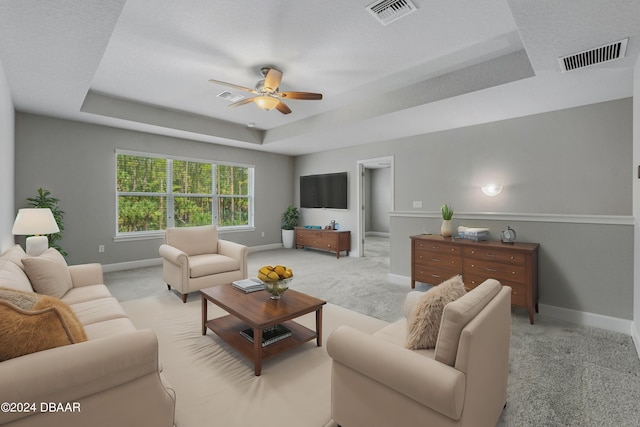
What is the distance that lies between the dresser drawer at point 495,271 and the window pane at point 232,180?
5146 millimetres

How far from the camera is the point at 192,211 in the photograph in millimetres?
6195

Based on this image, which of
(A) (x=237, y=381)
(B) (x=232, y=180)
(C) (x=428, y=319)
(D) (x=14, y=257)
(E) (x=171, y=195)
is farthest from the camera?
(B) (x=232, y=180)

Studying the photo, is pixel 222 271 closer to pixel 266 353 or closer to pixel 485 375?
pixel 266 353

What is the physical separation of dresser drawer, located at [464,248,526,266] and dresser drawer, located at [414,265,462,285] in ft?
0.85

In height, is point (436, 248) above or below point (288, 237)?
above

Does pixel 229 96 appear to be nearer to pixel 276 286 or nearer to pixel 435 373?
pixel 276 286

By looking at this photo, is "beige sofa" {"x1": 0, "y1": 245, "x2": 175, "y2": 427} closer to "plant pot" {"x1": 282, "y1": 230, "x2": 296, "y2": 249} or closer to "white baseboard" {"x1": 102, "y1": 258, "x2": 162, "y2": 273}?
"white baseboard" {"x1": 102, "y1": 258, "x2": 162, "y2": 273}

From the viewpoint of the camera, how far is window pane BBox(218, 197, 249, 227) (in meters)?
6.72

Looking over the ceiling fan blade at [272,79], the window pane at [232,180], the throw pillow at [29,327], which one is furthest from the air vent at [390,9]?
the window pane at [232,180]

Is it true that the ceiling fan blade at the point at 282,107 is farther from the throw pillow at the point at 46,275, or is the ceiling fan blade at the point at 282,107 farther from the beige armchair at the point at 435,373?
the beige armchair at the point at 435,373

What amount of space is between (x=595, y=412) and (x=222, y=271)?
3633 millimetres

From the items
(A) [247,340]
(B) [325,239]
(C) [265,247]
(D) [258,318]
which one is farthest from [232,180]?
(D) [258,318]

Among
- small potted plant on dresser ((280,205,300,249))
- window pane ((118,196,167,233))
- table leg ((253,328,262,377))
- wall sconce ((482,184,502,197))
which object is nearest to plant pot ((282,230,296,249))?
small potted plant on dresser ((280,205,300,249))

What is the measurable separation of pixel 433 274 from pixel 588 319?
1.56m
